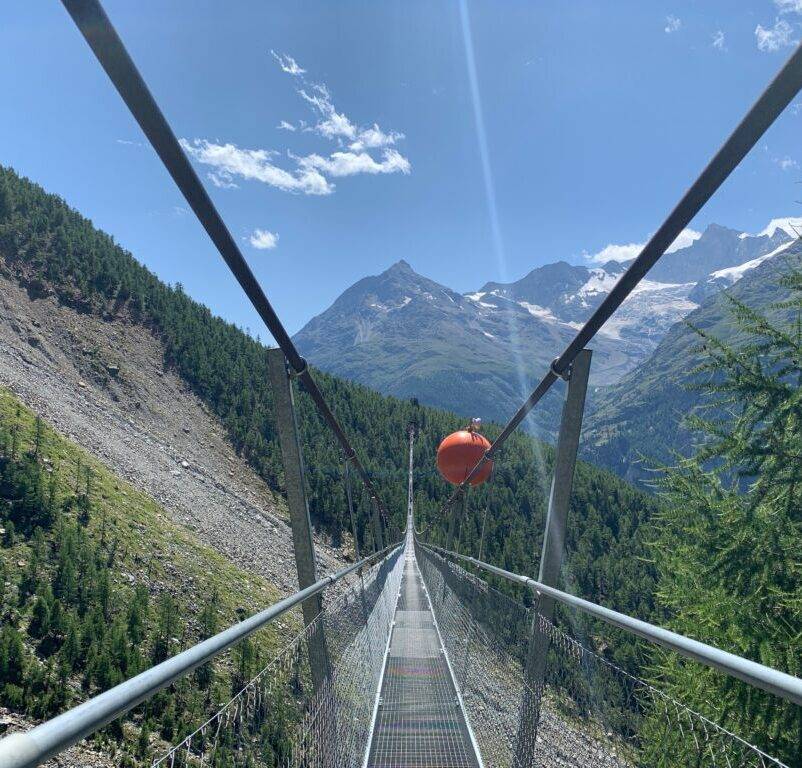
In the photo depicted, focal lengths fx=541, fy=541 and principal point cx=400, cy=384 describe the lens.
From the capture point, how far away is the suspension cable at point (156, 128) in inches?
73.2

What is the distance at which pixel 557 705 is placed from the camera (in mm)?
2986

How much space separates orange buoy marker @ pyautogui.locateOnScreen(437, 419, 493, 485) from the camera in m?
12.7

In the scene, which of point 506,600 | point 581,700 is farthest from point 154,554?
point 581,700

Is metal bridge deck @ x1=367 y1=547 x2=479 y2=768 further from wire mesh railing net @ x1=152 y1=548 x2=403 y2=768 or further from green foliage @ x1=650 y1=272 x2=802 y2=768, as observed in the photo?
green foliage @ x1=650 y1=272 x2=802 y2=768

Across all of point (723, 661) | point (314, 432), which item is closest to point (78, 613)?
point (723, 661)

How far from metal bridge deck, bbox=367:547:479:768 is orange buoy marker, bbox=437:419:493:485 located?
212 inches

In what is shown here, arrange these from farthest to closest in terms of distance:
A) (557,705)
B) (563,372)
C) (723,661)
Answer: (563,372) → (557,705) → (723,661)

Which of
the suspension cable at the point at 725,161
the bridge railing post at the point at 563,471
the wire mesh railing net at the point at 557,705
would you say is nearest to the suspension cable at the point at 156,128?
the suspension cable at the point at 725,161

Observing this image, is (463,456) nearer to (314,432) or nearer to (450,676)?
(450,676)

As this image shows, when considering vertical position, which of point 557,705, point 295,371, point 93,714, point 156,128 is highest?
point 156,128

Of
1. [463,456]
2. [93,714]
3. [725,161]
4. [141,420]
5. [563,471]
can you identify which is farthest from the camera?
[141,420]

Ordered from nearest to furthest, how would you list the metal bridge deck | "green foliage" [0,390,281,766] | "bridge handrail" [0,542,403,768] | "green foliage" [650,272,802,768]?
"bridge handrail" [0,542,403,768]
the metal bridge deck
"green foliage" [650,272,802,768]
"green foliage" [0,390,281,766]

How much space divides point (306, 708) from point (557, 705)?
141 cm

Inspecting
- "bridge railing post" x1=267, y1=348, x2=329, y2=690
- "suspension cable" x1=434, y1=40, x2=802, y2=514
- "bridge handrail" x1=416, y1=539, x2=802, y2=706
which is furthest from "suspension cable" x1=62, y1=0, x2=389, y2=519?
"bridge handrail" x1=416, y1=539, x2=802, y2=706
